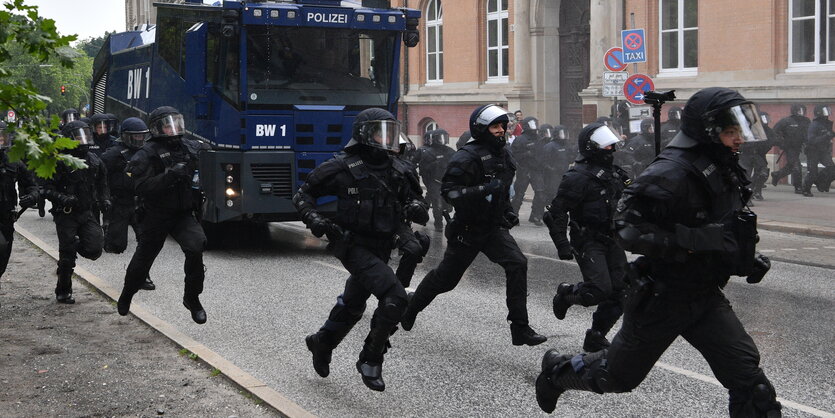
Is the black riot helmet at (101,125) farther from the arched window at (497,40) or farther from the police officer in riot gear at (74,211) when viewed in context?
the arched window at (497,40)

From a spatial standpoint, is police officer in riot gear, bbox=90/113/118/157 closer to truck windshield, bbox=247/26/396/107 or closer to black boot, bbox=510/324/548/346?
truck windshield, bbox=247/26/396/107

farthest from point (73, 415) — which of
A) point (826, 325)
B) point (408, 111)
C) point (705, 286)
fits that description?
point (408, 111)

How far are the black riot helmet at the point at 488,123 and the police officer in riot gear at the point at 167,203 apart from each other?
2.31 meters

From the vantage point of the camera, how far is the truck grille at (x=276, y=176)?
45.6 feet

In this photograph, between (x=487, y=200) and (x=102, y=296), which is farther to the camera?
(x=102, y=296)

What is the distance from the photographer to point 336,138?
14.1 m

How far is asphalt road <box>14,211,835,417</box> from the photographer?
21.9ft

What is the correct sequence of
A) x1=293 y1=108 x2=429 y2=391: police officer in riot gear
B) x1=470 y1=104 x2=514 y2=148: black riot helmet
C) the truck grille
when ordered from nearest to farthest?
x1=293 y1=108 x2=429 y2=391: police officer in riot gear → x1=470 y1=104 x2=514 y2=148: black riot helmet → the truck grille

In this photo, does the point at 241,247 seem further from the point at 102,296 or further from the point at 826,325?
the point at 826,325

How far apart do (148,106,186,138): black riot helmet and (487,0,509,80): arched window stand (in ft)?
74.2

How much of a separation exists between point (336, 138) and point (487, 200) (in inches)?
240

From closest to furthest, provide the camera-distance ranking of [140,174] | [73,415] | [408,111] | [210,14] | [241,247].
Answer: [73,415] → [140,174] → [210,14] → [241,247] → [408,111]

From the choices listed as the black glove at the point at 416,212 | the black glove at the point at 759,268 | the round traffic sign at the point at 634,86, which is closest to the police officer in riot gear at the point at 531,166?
the round traffic sign at the point at 634,86

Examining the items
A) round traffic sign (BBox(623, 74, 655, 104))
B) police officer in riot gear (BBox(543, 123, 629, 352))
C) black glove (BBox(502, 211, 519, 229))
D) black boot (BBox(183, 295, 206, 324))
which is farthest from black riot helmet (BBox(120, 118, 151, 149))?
round traffic sign (BBox(623, 74, 655, 104))
